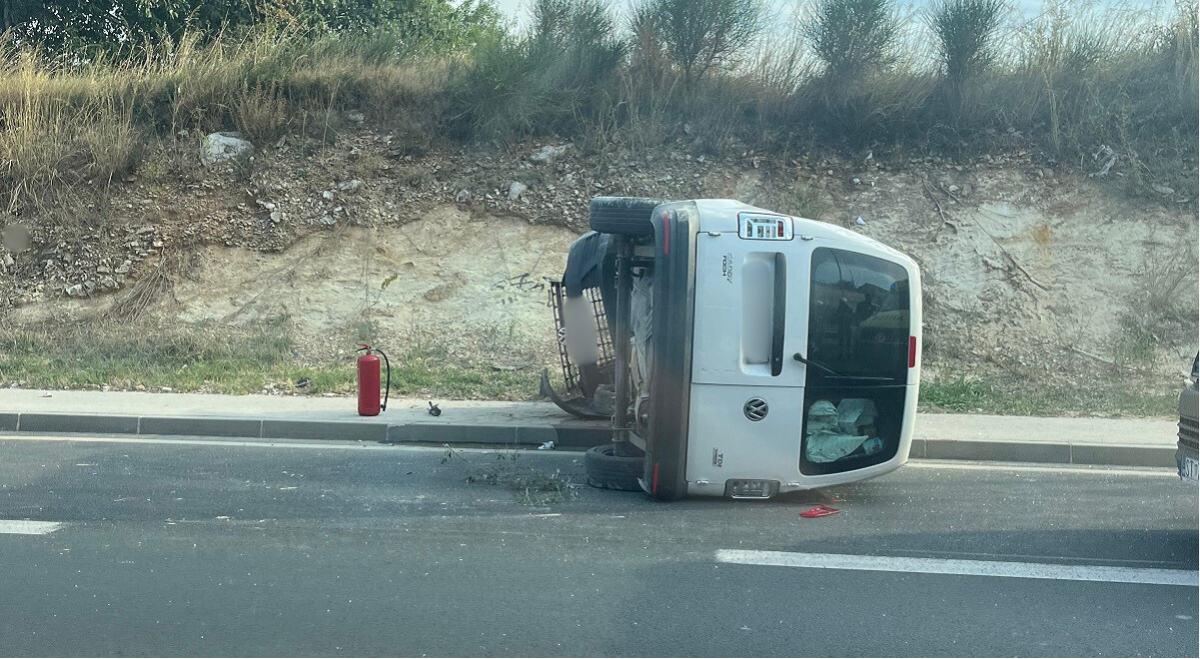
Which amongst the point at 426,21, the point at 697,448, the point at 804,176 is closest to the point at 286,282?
the point at 804,176

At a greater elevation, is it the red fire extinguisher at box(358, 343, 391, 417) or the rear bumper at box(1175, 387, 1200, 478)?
the rear bumper at box(1175, 387, 1200, 478)

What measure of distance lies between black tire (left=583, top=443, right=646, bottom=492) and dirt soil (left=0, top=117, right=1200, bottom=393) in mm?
4585

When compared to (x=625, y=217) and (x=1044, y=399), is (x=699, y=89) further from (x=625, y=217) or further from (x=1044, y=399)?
(x=625, y=217)

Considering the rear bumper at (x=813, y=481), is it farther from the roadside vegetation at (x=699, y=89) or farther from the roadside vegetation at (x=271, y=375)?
the roadside vegetation at (x=699, y=89)

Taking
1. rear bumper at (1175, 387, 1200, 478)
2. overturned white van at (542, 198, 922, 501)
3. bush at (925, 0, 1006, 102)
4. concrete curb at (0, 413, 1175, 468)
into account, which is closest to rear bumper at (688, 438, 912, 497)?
overturned white van at (542, 198, 922, 501)

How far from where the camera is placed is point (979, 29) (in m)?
15.1

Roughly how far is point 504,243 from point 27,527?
8.33 metres

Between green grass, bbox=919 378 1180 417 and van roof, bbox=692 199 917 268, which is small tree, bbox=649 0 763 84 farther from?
van roof, bbox=692 199 917 268

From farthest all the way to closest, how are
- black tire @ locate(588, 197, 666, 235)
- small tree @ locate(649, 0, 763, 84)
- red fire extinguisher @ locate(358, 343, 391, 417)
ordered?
1. small tree @ locate(649, 0, 763, 84)
2. red fire extinguisher @ locate(358, 343, 391, 417)
3. black tire @ locate(588, 197, 666, 235)

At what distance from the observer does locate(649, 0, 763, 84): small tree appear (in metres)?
15.5

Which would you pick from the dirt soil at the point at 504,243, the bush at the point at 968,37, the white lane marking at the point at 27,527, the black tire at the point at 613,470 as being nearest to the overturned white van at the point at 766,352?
the black tire at the point at 613,470

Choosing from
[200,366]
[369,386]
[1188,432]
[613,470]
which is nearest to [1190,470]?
[1188,432]

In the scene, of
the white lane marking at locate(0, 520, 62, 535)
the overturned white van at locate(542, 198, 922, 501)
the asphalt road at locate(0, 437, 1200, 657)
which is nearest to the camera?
the asphalt road at locate(0, 437, 1200, 657)

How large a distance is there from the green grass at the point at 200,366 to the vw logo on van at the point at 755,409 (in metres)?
4.40
